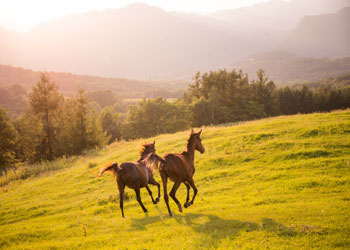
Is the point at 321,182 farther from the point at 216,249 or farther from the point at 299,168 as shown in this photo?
the point at 216,249

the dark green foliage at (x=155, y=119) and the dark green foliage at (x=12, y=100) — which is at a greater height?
the dark green foliage at (x=12, y=100)

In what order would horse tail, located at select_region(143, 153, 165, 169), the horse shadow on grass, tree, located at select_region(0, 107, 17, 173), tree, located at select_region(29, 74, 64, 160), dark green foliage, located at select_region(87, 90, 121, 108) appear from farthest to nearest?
dark green foliage, located at select_region(87, 90, 121, 108), tree, located at select_region(29, 74, 64, 160), tree, located at select_region(0, 107, 17, 173), horse tail, located at select_region(143, 153, 165, 169), the horse shadow on grass

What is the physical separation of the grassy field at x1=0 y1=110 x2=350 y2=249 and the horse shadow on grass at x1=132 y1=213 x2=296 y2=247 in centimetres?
3

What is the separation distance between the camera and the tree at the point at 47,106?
42125 millimetres

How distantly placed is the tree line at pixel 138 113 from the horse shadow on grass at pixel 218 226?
38.2 metres

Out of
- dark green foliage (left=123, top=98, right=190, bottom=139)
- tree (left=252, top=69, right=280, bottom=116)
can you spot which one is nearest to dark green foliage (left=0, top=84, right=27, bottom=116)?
dark green foliage (left=123, top=98, right=190, bottom=139)

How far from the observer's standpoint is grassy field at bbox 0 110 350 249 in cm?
764

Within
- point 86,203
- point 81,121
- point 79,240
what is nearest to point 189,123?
point 81,121

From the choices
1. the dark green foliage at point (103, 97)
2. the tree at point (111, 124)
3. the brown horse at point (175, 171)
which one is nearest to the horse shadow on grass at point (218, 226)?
the brown horse at point (175, 171)

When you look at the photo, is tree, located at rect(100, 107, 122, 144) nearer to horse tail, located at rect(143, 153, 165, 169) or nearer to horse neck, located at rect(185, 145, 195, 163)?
horse neck, located at rect(185, 145, 195, 163)

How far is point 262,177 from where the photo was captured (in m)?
14.0

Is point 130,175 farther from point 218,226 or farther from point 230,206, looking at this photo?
point 230,206

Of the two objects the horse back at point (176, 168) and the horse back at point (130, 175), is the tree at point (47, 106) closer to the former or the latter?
the horse back at point (130, 175)

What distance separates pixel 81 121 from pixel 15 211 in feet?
104
